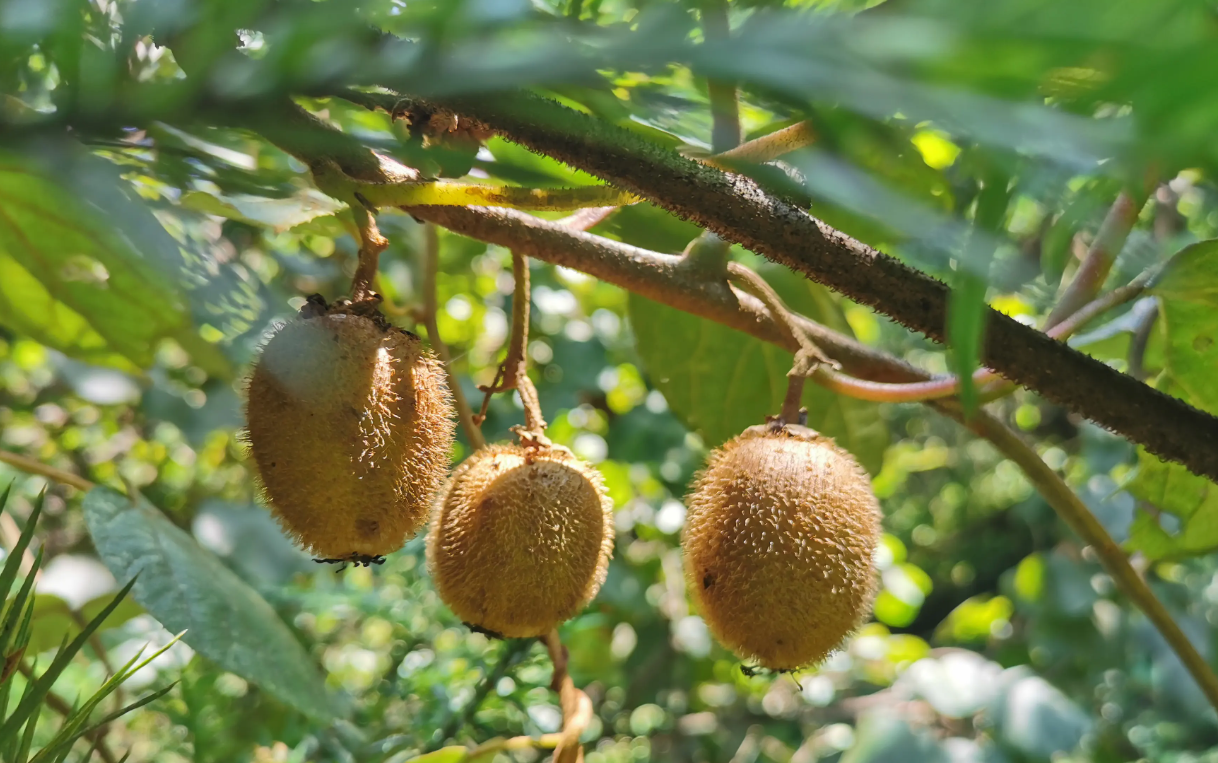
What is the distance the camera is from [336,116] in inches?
21.8

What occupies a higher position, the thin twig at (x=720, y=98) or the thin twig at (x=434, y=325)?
the thin twig at (x=720, y=98)

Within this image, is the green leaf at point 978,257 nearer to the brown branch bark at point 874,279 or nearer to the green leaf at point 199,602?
the brown branch bark at point 874,279

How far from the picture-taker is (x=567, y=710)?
0.77m

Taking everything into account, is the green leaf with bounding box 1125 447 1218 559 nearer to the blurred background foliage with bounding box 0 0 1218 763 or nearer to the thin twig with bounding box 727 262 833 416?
the blurred background foliage with bounding box 0 0 1218 763

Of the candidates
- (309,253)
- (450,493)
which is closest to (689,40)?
(450,493)

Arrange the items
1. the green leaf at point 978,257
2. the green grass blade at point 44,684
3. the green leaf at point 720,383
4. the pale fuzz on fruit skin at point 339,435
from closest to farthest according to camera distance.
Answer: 1. the green leaf at point 978,257
2. the green grass blade at point 44,684
3. the pale fuzz on fruit skin at point 339,435
4. the green leaf at point 720,383

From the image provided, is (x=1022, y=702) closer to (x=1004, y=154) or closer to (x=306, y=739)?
(x=306, y=739)

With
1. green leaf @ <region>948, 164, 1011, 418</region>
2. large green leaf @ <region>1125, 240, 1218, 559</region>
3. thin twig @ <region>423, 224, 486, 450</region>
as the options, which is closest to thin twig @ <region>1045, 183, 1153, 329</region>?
large green leaf @ <region>1125, 240, 1218, 559</region>

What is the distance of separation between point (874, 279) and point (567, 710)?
0.48m

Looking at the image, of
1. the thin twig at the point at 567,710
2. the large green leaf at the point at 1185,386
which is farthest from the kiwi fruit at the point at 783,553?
the large green leaf at the point at 1185,386

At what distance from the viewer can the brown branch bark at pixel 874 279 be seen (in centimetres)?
39

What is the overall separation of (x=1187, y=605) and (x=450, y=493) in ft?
5.31

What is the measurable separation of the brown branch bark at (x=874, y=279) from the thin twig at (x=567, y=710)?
43cm

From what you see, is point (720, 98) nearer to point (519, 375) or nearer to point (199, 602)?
point (519, 375)
